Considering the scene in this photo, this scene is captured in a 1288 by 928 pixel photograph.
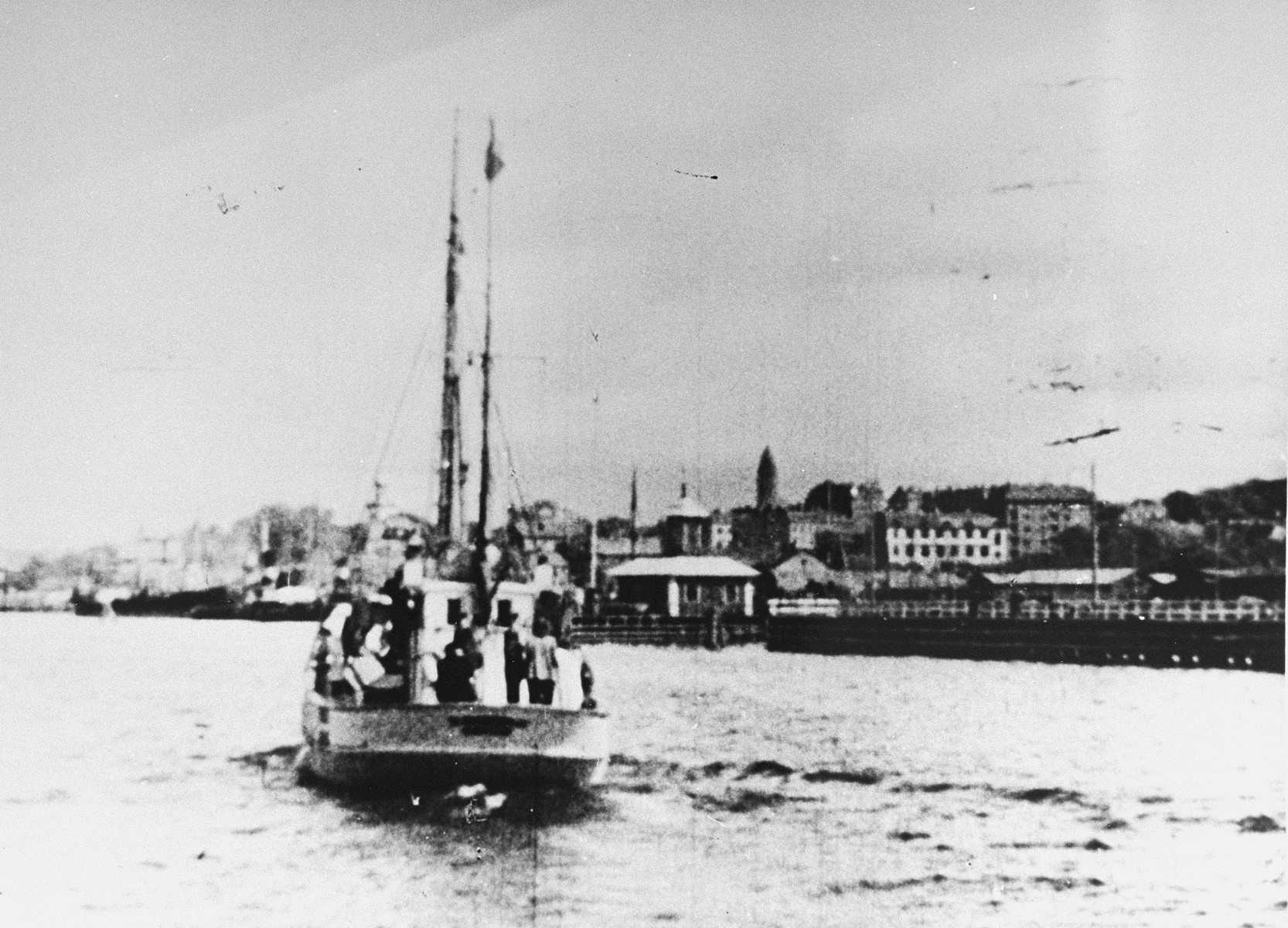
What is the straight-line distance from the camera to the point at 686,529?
12.1 ft

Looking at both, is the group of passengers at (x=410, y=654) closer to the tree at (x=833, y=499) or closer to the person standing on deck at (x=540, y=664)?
the person standing on deck at (x=540, y=664)

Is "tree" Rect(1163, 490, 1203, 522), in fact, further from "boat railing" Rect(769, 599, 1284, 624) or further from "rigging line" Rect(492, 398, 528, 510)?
"rigging line" Rect(492, 398, 528, 510)

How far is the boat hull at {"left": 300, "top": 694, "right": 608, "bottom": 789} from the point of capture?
356 centimetres

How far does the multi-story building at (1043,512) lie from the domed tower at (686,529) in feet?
2.70

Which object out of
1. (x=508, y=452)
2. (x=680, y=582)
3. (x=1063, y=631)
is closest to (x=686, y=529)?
(x=680, y=582)

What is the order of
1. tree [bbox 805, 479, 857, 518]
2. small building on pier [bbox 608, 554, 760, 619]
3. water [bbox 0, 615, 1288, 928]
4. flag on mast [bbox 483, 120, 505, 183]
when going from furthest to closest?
small building on pier [bbox 608, 554, 760, 619] → tree [bbox 805, 479, 857, 518] → flag on mast [bbox 483, 120, 505, 183] → water [bbox 0, 615, 1288, 928]

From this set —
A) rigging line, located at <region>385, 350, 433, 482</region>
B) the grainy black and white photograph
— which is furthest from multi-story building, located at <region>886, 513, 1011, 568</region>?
rigging line, located at <region>385, 350, 433, 482</region>

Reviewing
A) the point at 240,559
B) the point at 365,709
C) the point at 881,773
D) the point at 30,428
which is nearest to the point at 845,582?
the point at 881,773

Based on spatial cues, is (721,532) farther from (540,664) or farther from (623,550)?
(540,664)

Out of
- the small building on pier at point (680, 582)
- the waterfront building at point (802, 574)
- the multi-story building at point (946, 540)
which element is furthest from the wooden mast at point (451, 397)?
the multi-story building at point (946, 540)

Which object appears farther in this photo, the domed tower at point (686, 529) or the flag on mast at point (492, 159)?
the domed tower at point (686, 529)

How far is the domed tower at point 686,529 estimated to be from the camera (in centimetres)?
362

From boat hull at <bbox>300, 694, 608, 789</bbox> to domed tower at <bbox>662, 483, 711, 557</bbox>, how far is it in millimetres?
507

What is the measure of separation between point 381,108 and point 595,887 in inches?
81.3
